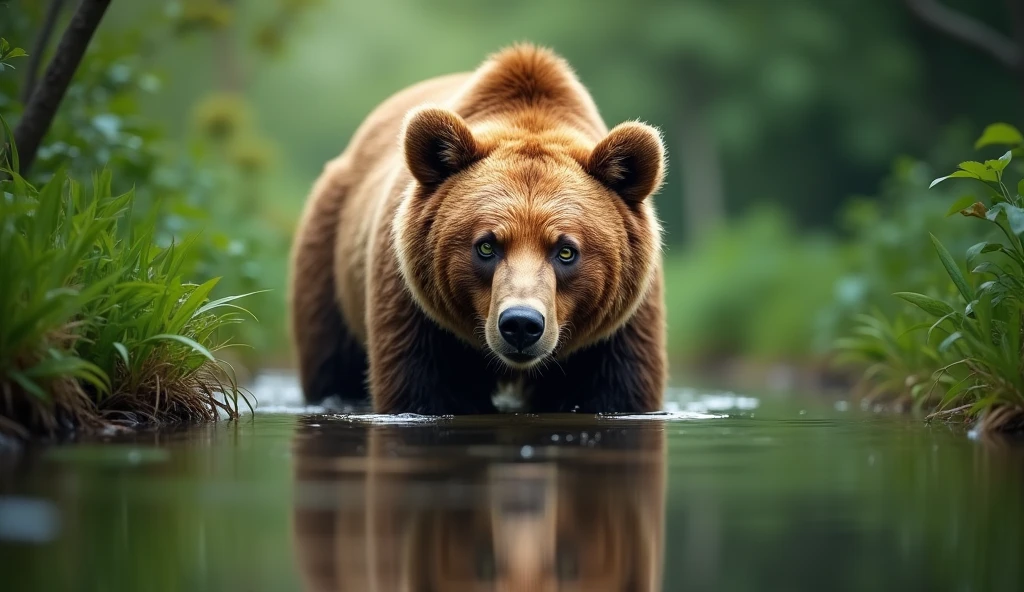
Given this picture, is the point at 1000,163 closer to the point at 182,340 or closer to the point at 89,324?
the point at 182,340

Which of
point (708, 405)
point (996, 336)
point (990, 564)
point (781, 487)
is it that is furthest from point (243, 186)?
point (990, 564)

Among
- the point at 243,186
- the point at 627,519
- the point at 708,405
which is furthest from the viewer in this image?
the point at 243,186

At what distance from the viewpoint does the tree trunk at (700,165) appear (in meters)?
24.9

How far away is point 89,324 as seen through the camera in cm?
464

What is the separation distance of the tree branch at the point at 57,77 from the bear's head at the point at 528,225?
4.40 ft

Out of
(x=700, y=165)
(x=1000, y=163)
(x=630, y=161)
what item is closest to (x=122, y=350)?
(x=630, y=161)

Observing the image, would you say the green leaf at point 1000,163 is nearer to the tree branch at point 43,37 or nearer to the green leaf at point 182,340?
the green leaf at point 182,340

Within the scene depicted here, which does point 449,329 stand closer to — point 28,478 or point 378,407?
point 378,407

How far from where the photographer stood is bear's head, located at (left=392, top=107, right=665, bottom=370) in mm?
5383

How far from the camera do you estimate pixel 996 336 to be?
5016 millimetres

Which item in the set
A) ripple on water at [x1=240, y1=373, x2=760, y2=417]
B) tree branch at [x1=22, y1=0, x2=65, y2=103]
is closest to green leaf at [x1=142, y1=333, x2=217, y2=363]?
ripple on water at [x1=240, y1=373, x2=760, y2=417]

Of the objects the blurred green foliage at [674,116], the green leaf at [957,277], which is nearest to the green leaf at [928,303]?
the green leaf at [957,277]

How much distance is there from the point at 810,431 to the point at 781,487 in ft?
5.35

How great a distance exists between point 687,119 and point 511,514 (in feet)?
75.1
